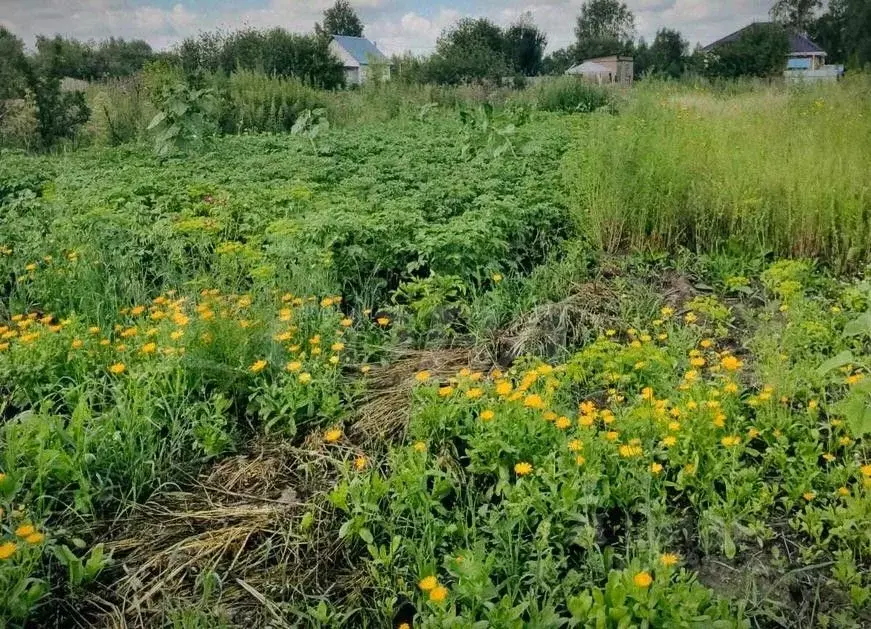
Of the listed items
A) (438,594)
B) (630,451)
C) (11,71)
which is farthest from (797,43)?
(438,594)

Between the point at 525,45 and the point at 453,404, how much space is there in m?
52.5

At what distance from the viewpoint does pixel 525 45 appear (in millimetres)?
51281

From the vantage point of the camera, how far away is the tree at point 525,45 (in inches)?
1959

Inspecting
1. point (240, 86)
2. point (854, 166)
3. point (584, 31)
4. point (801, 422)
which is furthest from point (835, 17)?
point (801, 422)

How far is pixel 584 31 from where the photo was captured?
6638cm

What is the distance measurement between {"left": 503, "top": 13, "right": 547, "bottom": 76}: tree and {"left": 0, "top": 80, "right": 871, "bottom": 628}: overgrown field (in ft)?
155

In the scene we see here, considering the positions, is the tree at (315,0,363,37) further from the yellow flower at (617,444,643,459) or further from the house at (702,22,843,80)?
the yellow flower at (617,444,643,459)

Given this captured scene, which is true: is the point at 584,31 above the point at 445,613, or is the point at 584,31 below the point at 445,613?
above

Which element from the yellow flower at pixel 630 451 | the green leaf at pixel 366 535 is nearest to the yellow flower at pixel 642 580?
the yellow flower at pixel 630 451

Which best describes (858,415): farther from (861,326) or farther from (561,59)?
(561,59)

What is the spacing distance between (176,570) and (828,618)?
1.88 meters

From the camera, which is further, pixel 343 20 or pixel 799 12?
pixel 343 20

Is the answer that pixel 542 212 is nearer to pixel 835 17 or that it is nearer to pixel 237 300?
pixel 237 300

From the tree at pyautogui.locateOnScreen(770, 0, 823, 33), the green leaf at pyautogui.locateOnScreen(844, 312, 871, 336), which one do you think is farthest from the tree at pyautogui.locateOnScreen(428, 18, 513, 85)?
the green leaf at pyautogui.locateOnScreen(844, 312, 871, 336)
